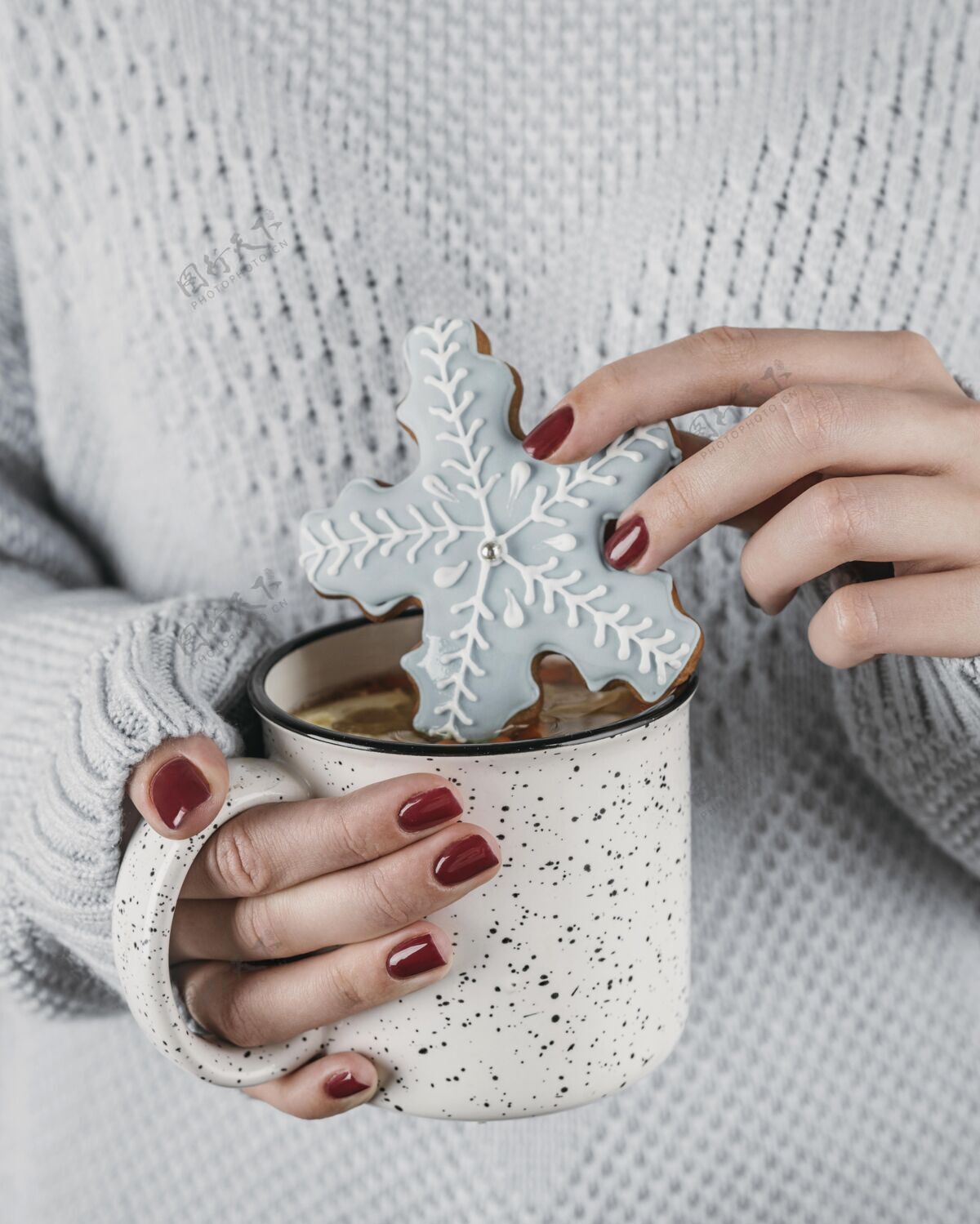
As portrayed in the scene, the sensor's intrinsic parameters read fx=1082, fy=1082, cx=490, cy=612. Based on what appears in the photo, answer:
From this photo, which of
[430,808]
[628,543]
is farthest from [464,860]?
[628,543]

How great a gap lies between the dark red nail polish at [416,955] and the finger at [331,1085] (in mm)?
61

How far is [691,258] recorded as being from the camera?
624 mm

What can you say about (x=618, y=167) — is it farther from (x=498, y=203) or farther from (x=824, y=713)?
(x=824, y=713)

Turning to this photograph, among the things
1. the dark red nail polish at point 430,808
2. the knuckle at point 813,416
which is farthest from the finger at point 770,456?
the dark red nail polish at point 430,808

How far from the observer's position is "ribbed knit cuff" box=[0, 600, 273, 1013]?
43 cm

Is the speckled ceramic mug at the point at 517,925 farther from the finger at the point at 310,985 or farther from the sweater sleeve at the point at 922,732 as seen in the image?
the sweater sleeve at the point at 922,732

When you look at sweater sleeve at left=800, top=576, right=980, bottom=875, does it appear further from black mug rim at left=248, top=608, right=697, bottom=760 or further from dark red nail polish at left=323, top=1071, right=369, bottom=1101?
dark red nail polish at left=323, top=1071, right=369, bottom=1101

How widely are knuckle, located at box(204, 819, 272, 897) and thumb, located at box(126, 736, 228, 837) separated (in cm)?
2

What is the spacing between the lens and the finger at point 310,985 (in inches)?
15.4

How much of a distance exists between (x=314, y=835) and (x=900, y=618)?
24cm

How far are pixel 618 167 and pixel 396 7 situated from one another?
0.16 meters

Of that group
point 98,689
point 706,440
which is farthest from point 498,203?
point 98,689

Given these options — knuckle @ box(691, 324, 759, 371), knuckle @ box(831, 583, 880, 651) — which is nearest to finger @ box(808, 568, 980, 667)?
knuckle @ box(831, 583, 880, 651)

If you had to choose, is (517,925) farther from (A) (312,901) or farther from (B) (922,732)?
(B) (922,732)
